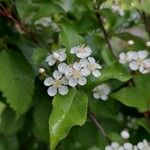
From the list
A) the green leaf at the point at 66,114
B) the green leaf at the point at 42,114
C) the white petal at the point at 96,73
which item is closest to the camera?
the green leaf at the point at 66,114

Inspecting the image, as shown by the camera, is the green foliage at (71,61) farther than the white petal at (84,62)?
Yes

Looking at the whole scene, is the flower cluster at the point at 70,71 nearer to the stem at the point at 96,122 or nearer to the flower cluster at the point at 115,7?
the stem at the point at 96,122

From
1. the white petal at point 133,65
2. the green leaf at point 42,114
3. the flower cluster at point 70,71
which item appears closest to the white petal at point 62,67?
the flower cluster at point 70,71

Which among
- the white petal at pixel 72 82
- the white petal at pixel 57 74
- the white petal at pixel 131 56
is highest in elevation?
the white petal at pixel 57 74

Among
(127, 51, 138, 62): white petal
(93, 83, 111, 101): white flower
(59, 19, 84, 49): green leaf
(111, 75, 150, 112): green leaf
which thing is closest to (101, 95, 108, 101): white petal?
(93, 83, 111, 101): white flower

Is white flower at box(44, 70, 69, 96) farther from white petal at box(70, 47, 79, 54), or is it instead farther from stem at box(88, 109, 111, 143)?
stem at box(88, 109, 111, 143)

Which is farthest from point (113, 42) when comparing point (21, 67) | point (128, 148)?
point (128, 148)

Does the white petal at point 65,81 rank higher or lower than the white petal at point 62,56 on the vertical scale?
lower
